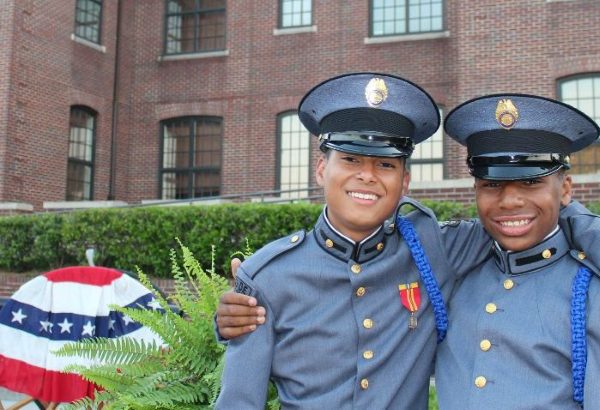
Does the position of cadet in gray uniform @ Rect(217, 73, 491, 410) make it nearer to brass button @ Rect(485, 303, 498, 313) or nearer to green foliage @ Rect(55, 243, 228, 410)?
brass button @ Rect(485, 303, 498, 313)

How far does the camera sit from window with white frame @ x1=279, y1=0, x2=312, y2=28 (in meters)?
17.2

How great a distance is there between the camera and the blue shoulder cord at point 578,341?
6.93 ft

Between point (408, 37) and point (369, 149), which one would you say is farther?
point (408, 37)

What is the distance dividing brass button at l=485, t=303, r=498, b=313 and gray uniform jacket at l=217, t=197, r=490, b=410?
0.64 ft

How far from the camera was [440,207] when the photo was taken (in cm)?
1052

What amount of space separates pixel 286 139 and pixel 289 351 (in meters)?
14.7

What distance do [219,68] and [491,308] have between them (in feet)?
52.7

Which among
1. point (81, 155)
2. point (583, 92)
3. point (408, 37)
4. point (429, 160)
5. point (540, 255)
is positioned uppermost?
point (408, 37)

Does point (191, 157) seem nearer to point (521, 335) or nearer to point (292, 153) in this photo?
point (292, 153)

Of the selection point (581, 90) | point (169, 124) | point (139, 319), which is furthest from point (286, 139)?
point (139, 319)

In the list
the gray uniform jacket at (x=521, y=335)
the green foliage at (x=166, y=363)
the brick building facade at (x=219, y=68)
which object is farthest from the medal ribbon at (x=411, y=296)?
the brick building facade at (x=219, y=68)

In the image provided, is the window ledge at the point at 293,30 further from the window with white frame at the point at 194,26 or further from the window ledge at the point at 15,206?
the window ledge at the point at 15,206

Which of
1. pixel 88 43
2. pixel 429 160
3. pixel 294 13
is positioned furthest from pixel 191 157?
pixel 429 160

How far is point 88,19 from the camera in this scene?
17.7 m
